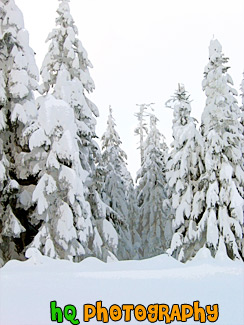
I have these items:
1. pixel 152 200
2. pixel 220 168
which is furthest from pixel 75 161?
pixel 152 200

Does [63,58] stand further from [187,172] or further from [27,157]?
[187,172]

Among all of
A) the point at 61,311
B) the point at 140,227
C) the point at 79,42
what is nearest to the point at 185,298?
the point at 61,311

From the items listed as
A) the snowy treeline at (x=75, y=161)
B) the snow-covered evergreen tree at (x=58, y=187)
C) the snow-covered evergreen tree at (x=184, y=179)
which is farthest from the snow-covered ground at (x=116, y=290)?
the snow-covered evergreen tree at (x=184, y=179)

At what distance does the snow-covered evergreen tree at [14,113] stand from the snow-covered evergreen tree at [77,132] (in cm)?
118

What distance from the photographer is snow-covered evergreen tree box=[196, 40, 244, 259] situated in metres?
21.7

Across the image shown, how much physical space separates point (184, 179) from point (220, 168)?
2.83 metres

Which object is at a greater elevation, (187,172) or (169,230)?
(187,172)

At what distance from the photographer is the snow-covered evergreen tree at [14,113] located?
1816 cm

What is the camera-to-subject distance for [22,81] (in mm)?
19172

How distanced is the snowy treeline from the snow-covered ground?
4221mm

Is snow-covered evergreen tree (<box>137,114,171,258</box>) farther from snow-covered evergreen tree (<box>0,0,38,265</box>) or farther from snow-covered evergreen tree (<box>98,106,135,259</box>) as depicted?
snow-covered evergreen tree (<box>0,0,38,265</box>)

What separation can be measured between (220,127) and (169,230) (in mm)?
12187

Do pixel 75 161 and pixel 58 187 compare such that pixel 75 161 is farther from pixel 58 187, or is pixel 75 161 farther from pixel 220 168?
pixel 220 168

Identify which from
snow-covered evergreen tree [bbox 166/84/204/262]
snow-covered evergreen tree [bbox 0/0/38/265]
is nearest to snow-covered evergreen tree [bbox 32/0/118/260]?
snow-covered evergreen tree [bbox 0/0/38/265]
